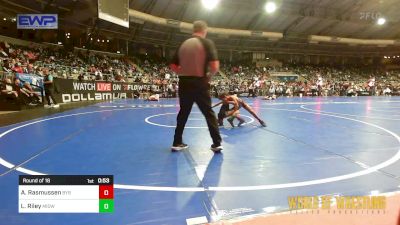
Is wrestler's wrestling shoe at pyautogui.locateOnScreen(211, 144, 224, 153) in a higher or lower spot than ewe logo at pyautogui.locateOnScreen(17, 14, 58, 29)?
lower

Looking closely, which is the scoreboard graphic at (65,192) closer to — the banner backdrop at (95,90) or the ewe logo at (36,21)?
the banner backdrop at (95,90)

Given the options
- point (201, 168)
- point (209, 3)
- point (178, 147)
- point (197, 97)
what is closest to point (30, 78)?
point (178, 147)

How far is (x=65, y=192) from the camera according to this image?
6.15 ft

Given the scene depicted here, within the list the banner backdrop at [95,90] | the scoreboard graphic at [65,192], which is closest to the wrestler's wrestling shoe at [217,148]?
the scoreboard graphic at [65,192]

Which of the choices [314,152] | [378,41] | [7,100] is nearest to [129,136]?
[314,152]

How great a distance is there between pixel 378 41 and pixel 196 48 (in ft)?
146

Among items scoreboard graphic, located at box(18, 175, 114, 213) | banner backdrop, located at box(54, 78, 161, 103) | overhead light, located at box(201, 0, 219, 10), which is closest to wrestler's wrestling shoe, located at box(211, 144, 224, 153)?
scoreboard graphic, located at box(18, 175, 114, 213)

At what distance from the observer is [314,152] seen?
4352mm

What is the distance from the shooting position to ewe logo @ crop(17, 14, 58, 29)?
55.8 ft

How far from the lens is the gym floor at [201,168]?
243 centimetres

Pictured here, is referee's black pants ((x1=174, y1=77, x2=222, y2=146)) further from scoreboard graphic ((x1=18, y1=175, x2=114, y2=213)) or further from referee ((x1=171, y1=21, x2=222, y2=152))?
scoreboard graphic ((x1=18, y1=175, x2=114, y2=213))

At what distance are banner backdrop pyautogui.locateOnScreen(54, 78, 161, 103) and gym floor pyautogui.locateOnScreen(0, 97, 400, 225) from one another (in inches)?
455

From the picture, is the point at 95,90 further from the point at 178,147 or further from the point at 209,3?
the point at 178,147

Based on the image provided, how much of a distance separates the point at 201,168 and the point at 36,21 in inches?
685
